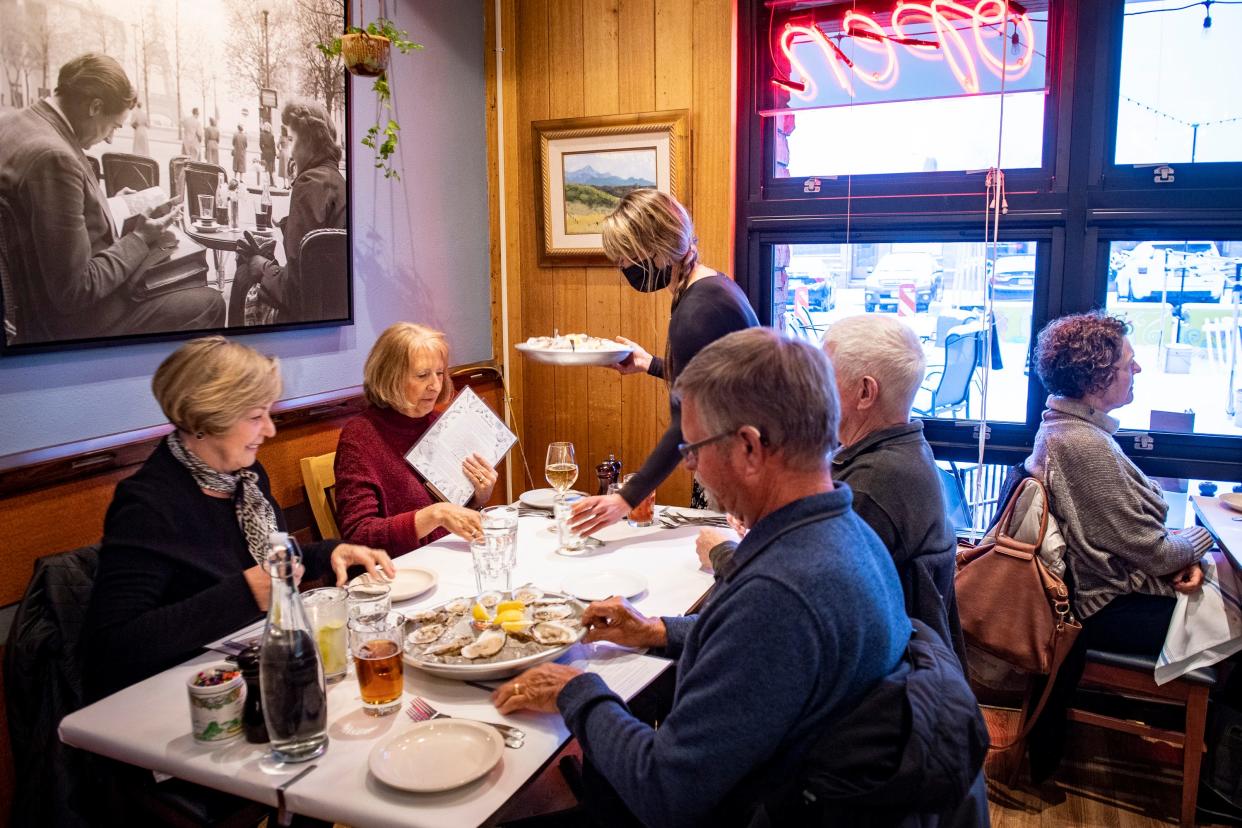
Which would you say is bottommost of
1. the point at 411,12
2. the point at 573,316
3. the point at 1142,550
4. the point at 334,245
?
the point at 1142,550

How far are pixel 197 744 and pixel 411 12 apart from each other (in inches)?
116

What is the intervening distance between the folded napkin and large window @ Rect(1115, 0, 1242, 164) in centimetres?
150

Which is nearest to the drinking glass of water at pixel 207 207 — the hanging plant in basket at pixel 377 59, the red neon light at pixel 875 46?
the hanging plant in basket at pixel 377 59

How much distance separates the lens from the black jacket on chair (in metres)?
1.81

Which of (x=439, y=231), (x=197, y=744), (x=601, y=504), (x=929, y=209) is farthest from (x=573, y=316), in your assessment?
(x=197, y=744)

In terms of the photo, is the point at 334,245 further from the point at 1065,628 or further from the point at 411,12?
the point at 1065,628

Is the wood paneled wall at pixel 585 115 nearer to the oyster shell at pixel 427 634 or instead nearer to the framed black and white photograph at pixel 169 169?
the framed black and white photograph at pixel 169 169

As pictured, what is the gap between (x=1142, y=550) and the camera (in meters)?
2.42

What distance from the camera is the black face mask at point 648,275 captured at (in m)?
2.57

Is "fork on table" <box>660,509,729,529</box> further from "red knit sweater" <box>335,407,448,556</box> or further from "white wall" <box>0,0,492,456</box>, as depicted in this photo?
"white wall" <box>0,0,492,456</box>

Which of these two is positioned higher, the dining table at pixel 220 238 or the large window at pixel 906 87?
the large window at pixel 906 87

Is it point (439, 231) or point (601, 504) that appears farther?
point (439, 231)

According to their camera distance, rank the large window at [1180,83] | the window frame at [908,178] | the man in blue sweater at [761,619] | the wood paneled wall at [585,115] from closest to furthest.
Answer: the man in blue sweater at [761,619] → the large window at [1180,83] → the window frame at [908,178] → the wood paneled wall at [585,115]

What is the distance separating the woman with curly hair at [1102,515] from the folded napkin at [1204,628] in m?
0.03
